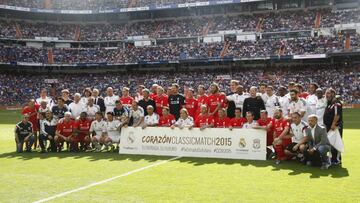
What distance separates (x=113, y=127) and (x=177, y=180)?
5395 mm

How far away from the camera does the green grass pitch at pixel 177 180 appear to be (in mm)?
7393

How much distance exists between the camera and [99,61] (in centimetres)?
5541

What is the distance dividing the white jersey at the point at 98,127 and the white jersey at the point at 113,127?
140mm

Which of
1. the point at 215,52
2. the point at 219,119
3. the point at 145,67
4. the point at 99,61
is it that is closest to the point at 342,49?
the point at 215,52

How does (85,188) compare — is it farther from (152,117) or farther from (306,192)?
(152,117)

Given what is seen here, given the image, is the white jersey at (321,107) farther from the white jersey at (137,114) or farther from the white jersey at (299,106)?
the white jersey at (137,114)

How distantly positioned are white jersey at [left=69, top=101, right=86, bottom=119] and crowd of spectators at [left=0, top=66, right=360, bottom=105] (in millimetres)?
31630

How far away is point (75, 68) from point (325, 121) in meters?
51.5

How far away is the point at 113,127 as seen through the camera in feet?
44.9

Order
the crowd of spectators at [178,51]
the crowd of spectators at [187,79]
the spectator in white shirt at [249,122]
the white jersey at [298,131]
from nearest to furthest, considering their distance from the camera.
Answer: the white jersey at [298,131] < the spectator in white shirt at [249,122] < the crowd of spectators at [187,79] < the crowd of spectators at [178,51]

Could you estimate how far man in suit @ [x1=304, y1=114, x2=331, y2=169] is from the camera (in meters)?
9.95

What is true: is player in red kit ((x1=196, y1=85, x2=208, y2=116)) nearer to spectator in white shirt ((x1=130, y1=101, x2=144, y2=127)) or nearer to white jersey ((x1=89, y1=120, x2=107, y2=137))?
spectator in white shirt ((x1=130, y1=101, x2=144, y2=127))

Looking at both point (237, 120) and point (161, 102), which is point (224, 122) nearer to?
point (237, 120)

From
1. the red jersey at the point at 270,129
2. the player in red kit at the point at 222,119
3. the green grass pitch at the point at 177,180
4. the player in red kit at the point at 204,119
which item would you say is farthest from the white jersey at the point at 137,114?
the red jersey at the point at 270,129
